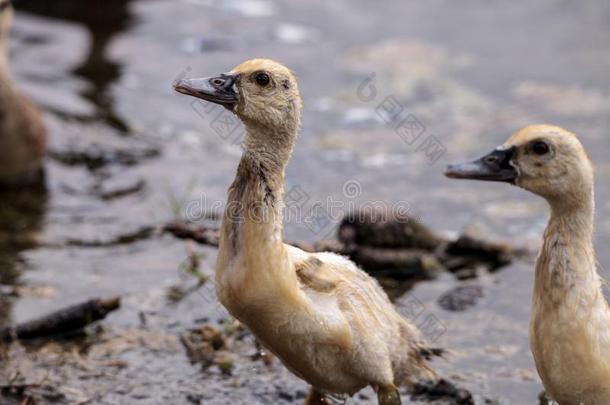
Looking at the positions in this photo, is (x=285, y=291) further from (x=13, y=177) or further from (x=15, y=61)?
(x=15, y=61)

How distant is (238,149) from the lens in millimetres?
11805

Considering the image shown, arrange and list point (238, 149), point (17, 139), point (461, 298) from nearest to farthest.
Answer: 1. point (461, 298)
2. point (17, 139)
3. point (238, 149)

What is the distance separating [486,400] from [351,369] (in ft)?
4.23

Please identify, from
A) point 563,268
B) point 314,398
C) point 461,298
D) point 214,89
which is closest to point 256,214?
point 214,89

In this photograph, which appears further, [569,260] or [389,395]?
[389,395]

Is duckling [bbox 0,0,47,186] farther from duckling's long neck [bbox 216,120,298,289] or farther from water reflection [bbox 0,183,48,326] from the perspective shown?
duckling's long neck [bbox 216,120,298,289]

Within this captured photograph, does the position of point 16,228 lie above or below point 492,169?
below

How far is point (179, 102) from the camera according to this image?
42.3 feet

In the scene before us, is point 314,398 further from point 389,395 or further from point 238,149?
point 238,149

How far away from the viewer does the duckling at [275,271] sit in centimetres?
568

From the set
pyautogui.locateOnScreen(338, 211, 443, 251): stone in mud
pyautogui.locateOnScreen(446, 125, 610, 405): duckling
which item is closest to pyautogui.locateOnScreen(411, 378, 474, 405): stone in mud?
pyautogui.locateOnScreen(446, 125, 610, 405): duckling

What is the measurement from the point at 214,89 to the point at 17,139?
5.86 meters

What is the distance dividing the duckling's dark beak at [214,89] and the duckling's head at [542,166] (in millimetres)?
1263

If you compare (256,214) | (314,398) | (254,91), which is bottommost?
(314,398)
